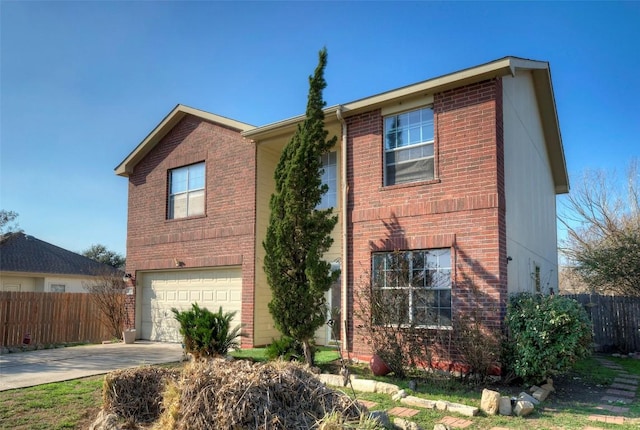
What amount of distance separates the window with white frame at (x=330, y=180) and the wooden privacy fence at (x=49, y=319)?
32.1 ft

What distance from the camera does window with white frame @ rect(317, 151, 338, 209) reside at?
12.7m

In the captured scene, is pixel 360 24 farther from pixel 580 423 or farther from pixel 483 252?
pixel 580 423

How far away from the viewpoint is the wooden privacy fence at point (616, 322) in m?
13.5

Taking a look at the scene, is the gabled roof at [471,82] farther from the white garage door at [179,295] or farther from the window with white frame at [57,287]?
the window with white frame at [57,287]

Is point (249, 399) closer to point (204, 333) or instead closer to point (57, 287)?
point (204, 333)

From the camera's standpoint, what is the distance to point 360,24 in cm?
1009

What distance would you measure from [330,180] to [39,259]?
19308mm

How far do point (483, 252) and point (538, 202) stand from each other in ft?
18.8

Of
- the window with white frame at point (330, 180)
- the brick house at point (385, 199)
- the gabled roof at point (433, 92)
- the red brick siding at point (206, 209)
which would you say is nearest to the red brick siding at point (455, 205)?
the brick house at point (385, 199)

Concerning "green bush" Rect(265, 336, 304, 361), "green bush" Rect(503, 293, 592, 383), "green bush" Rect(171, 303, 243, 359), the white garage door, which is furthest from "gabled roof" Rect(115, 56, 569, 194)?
"green bush" Rect(265, 336, 304, 361)

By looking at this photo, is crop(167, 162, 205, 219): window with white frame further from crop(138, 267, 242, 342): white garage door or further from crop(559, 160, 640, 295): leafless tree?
crop(559, 160, 640, 295): leafless tree

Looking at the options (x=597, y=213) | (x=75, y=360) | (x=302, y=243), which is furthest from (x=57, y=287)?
(x=597, y=213)

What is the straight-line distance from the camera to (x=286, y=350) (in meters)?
9.25

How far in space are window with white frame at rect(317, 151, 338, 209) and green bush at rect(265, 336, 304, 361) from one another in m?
4.39
